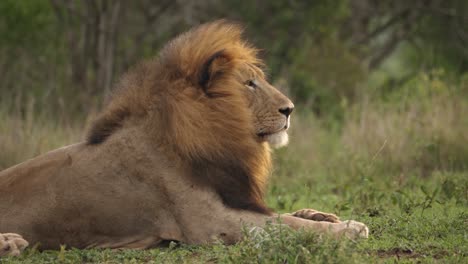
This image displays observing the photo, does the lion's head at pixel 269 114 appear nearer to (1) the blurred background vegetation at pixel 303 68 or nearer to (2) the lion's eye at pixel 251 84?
(2) the lion's eye at pixel 251 84

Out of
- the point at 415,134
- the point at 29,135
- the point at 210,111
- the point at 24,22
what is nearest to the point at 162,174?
the point at 210,111

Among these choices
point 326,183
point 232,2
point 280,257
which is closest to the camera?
point 280,257

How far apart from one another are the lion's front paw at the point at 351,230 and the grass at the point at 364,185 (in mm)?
70

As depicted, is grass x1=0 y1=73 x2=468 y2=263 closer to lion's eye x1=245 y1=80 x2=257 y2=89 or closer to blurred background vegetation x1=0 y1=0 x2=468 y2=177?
blurred background vegetation x1=0 y1=0 x2=468 y2=177

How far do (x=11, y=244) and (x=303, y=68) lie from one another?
11.1 meters

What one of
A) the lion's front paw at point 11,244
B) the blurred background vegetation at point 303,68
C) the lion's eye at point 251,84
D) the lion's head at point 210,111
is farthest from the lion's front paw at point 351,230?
the lion's front paw at point 11,244

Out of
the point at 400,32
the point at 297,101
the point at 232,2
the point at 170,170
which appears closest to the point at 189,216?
the point at 170,170

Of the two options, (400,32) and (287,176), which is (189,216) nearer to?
(287,176)

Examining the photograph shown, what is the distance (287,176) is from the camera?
348 inches

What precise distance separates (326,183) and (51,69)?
266 inches

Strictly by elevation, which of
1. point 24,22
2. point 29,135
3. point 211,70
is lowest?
point 29,135

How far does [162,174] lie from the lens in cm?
468

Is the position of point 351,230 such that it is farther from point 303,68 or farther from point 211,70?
point 303,68

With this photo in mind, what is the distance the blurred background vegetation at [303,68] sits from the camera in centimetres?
878
